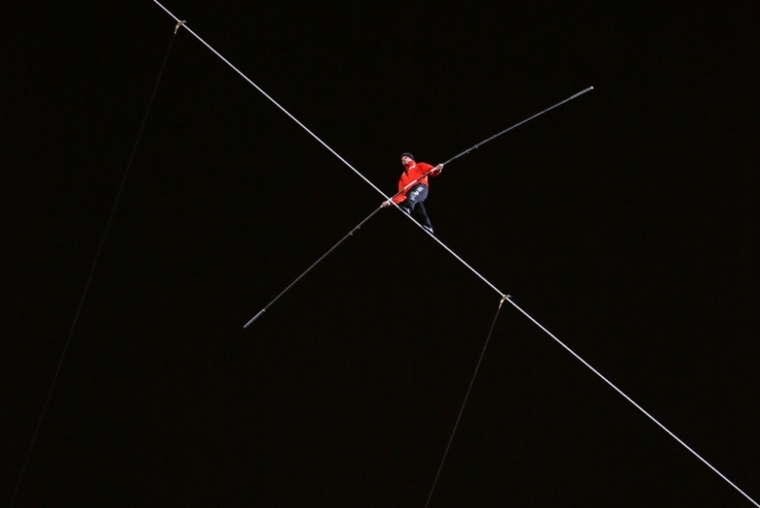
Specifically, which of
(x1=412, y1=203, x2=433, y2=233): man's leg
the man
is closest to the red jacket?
the man

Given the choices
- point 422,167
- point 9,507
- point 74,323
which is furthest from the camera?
point 74,323

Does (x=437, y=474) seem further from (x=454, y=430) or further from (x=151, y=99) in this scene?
(x=151, y=99)

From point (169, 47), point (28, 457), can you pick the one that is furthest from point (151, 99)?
point (28, 457)

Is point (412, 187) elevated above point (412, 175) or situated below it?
below

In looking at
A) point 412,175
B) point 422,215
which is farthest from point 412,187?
point 422,215

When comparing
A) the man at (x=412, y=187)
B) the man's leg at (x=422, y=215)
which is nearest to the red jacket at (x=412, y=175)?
the man at (x=412, y=187)

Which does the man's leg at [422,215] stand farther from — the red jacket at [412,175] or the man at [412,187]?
Answer: the red jacket at [412,175]

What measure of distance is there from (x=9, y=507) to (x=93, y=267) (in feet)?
5.94

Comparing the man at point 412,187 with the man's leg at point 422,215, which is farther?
the man's leg at point 422,215

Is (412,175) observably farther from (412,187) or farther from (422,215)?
(422,215)

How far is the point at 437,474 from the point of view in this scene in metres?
6.77

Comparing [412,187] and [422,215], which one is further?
[422,215]

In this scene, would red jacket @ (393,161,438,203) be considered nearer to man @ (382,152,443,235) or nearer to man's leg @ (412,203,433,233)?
man @ (382,152,443,235)

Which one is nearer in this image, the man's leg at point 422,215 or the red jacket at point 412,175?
the red jacket at point 412,175
